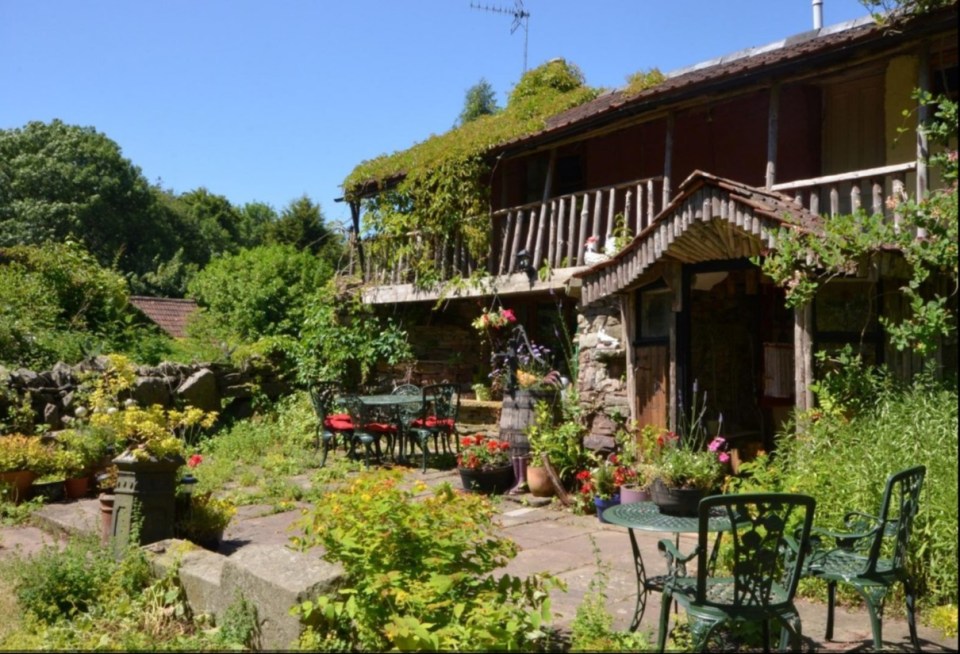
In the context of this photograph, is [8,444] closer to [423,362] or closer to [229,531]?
[229,531]

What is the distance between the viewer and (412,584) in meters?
3.48

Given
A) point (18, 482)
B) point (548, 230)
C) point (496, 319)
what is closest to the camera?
point (18, 482)

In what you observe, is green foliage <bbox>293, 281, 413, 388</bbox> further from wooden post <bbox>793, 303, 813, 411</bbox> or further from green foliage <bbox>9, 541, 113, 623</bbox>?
green foliage <bbox>9, 541, 113, 623</bbox>

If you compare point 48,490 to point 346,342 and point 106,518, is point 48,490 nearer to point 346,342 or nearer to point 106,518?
point 106,518

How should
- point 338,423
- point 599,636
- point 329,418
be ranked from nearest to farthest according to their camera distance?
point 599,636 → point 338,423 → point 329,418

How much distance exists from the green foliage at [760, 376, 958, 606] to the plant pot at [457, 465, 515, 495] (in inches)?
121

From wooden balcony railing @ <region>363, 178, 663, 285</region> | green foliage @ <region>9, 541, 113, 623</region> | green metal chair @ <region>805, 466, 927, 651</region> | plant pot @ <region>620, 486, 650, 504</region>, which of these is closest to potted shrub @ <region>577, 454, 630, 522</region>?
plant pot @ <region>620, 486, 650, 504</region>

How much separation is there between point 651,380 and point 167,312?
18.0m

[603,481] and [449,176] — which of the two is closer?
[603,481]

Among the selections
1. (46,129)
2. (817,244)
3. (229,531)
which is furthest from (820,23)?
(46,129)

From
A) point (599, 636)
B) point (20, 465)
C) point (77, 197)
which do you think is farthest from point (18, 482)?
point (77, 197)

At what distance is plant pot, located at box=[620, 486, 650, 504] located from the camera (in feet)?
23.0

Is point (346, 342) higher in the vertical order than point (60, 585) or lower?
higher

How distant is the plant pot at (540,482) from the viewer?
7996 millimetres
